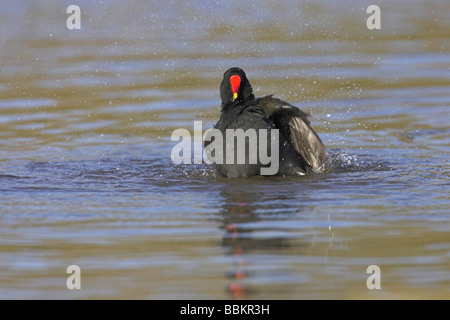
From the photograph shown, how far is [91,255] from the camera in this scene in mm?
4656

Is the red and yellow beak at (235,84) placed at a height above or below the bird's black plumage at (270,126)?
above

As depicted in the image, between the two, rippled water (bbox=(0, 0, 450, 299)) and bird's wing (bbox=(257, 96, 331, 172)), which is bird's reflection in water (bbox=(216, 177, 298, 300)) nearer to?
rippled water (bbox=(0, 0, 450, 299))

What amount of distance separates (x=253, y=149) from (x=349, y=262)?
2.00m

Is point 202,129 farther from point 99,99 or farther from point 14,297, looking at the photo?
point 14,297

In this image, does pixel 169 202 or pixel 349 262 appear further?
pixel 169 202

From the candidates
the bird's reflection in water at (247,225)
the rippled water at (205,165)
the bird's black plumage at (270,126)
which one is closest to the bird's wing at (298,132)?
the bird's black plumage at (270,126)

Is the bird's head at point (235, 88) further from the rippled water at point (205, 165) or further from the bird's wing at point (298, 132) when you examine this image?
the rippled water at point (205, 165)

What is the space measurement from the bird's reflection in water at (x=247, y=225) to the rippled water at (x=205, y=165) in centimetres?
2

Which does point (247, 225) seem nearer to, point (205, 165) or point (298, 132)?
point (298, 132)

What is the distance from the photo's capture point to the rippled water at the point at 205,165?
4.39m

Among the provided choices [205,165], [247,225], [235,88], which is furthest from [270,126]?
[247,225]

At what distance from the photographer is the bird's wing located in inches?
265
